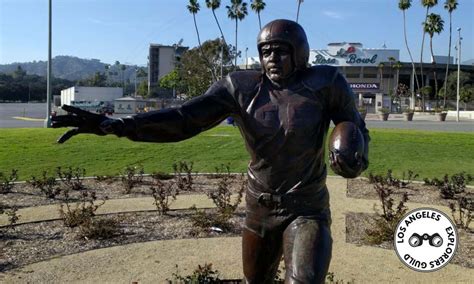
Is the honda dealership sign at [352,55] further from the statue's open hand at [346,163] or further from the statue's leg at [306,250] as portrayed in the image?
the statue's open hand at [346,163]

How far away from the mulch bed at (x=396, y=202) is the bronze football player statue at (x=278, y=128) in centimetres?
490

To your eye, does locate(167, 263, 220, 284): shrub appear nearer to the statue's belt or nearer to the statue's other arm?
the statue's belt

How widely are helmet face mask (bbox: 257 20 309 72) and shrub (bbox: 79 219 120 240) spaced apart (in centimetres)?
565

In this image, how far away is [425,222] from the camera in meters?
5.12

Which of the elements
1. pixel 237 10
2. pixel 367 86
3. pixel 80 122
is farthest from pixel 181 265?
pixel 367 86

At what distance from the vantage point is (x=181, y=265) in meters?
6.73

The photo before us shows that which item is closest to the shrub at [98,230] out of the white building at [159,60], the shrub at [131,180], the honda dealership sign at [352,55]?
the shrub at [131,180]

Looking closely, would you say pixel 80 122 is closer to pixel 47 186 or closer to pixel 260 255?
pixel 260 255

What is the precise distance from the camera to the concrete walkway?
6305mm

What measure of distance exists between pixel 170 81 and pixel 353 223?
257 ft

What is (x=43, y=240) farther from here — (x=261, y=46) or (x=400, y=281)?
(x=261, y=46)

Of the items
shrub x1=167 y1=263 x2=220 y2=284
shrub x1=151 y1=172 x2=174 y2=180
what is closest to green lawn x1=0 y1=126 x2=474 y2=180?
shrub x1=151 y1=172 x2=174 y2=180

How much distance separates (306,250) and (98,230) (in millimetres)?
5739

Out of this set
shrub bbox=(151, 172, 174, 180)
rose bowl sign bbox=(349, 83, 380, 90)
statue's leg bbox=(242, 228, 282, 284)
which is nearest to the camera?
statue's leg bbox=(242, 228, 282, 284)
